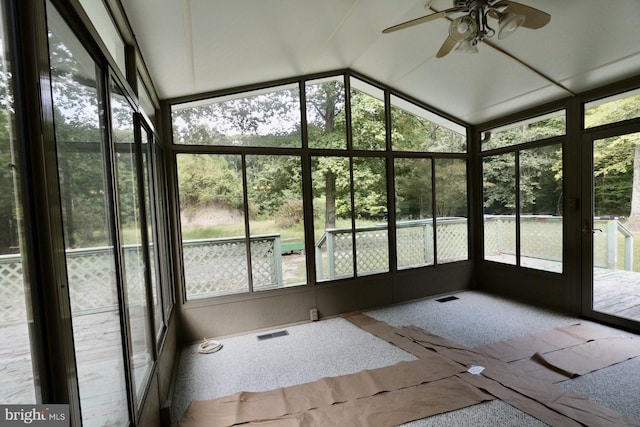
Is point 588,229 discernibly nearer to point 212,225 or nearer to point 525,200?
point 525,200

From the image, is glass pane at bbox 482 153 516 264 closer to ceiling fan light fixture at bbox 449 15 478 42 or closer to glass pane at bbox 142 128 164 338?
ceiling fan light fixture at bbox 449 15 478 42

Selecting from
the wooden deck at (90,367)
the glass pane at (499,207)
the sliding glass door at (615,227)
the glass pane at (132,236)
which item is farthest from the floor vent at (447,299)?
the wooden deck at (90,367)

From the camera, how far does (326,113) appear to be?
3775 mm

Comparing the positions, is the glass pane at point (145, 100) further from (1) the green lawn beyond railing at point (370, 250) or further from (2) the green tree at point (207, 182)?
(1) the green lawn beyond railing at point (370, 250)

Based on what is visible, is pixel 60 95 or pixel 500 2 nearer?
pixel 60 95

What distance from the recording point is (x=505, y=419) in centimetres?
193

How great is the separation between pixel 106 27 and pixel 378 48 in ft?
8.01

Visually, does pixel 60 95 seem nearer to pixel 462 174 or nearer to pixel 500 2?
pixel 500 2

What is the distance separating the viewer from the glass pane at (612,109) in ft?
9.66

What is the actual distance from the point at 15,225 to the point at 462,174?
4895mm

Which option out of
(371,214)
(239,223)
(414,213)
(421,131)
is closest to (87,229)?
(239,223)

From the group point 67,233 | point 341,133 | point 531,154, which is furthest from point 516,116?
point 67,233

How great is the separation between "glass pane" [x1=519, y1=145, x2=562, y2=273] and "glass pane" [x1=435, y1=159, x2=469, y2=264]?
770 mm

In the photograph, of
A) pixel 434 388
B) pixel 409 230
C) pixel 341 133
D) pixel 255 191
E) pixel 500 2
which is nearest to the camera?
pixel 500 2
